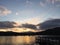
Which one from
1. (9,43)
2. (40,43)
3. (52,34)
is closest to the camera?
(40,43)

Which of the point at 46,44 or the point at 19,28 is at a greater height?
the point at 19,28

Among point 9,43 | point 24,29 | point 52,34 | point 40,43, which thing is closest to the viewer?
point 40,43

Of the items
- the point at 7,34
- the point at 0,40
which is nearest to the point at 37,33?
the point at 7,34

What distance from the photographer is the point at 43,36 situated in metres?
4.39

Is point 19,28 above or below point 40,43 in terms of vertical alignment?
above

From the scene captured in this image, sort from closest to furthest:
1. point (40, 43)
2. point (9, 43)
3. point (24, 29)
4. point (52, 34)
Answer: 1. point (40, 43)
2. point (52, 34)
3. point (24, 29)
4. point (9, 43)

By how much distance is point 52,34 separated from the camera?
14.8 ft

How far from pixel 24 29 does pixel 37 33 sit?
1.27 ft

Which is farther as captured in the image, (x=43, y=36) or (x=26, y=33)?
(x=26, y=33)

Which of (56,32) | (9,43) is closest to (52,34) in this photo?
(56,32)

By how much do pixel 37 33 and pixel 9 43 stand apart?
119 cm

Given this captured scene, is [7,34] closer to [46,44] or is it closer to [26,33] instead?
[26,33]

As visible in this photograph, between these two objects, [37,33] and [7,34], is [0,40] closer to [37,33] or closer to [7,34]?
[7,34]

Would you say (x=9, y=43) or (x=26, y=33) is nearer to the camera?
(x=26, y=33)
